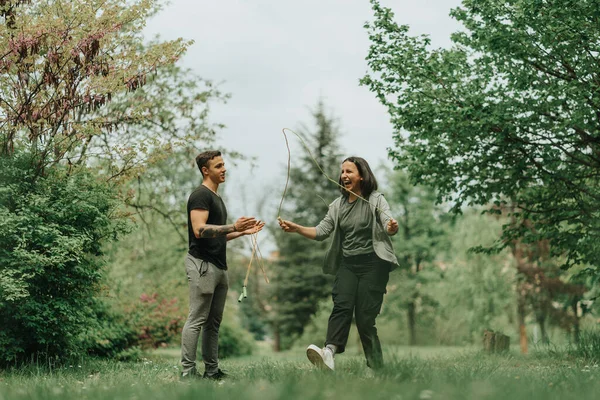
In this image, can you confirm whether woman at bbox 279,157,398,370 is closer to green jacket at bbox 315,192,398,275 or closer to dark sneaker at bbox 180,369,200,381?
green jacket at bbox 315,192,398,275

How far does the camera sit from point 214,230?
648cm

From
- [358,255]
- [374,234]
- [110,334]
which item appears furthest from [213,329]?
[110,334]

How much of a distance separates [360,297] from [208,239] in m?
1.60

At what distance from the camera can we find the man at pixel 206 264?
665 centimetres

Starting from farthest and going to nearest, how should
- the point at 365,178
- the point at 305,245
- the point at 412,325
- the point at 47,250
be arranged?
the point at 412,325, the point at 305,245, the point at 47,250, the point at 365,178

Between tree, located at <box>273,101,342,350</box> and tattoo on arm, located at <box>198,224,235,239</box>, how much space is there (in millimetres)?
26680

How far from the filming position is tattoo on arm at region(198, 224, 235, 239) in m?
6.46

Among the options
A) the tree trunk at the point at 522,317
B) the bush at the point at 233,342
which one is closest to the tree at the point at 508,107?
the bush at the point at 233,342

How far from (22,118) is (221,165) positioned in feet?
11.0

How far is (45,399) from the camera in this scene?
4.25m

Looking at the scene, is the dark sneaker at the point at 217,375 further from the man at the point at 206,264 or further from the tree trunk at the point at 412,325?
the tree trunk at the point at 412,325

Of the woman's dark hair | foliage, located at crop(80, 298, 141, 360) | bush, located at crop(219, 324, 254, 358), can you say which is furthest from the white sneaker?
bush, located at crop(219, 324, 254, 358)

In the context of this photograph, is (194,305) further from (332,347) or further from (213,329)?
(332,347)

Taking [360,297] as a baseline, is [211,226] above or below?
above
